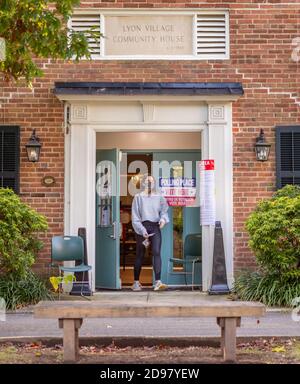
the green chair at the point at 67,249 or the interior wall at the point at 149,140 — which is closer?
the green chair at the point at 67,249

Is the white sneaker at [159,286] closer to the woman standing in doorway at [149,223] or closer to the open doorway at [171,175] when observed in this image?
the woman standing in doorway at [149,223]

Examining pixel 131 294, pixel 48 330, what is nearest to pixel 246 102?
pixel 131 294

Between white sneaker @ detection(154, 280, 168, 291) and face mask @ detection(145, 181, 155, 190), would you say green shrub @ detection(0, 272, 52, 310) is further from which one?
face mask @ detection(145, 181, 155, 190)

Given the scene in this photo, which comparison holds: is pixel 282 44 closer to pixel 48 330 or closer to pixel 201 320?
pixel 201 320

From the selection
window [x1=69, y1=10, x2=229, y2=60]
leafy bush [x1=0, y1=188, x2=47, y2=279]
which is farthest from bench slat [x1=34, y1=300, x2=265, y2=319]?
window [x1=69, y1=10, x2=229, y2=60]

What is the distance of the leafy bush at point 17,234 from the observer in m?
9.05

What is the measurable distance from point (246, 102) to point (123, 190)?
113 inches

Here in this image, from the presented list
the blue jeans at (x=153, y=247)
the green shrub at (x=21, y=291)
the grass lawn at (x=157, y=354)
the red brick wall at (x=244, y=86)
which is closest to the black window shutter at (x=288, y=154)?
the red brick wall at (x=244, y=86)

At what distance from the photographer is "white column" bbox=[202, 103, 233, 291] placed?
34.3 ft

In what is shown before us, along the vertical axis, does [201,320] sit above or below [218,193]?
below

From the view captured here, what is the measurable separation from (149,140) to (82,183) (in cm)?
178

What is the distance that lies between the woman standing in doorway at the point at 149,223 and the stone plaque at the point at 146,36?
2.28 metres

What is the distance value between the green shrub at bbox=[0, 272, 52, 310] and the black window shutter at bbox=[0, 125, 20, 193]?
66.8 inches

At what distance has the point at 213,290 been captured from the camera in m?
10.1
